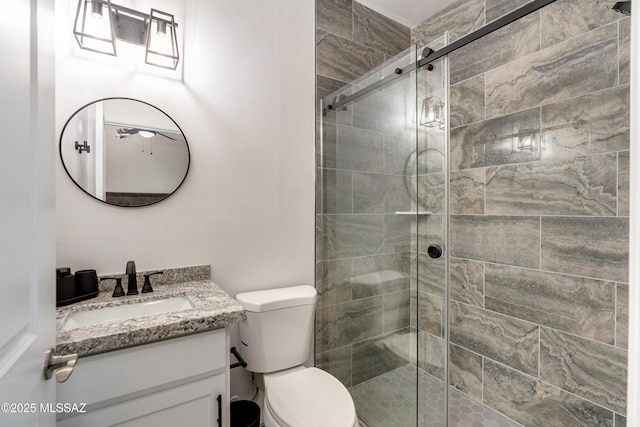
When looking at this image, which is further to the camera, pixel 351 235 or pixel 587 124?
pixel 351 235

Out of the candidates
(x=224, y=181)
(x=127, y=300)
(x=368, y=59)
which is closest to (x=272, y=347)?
(x=127, y=300)

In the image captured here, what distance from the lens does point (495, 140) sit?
1.77 metres

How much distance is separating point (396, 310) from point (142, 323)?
120cm

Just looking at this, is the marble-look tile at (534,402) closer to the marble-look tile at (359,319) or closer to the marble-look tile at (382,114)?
the marble-look tile at (359,319)

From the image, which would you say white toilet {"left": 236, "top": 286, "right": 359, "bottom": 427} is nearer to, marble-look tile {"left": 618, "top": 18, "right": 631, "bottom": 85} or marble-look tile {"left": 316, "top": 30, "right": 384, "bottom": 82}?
marble-look tile {"left": 316, "top": 30, "right": 384, "bottom": 82}

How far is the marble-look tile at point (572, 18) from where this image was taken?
4.44ft

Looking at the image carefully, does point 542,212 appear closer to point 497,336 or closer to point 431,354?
point 497,336

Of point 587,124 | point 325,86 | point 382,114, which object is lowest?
point 587,124

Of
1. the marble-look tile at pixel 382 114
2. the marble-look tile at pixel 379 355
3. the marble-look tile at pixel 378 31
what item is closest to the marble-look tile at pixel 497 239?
the marble-look tile at pixel 379 355

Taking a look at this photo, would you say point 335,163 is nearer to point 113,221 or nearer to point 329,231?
point 329,231

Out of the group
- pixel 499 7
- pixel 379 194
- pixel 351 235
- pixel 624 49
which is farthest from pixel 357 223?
pixel 499 7

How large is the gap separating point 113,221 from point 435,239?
1455 mm

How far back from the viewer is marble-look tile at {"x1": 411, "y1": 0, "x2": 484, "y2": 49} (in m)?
1.87

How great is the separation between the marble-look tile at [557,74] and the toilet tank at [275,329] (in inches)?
62.8
